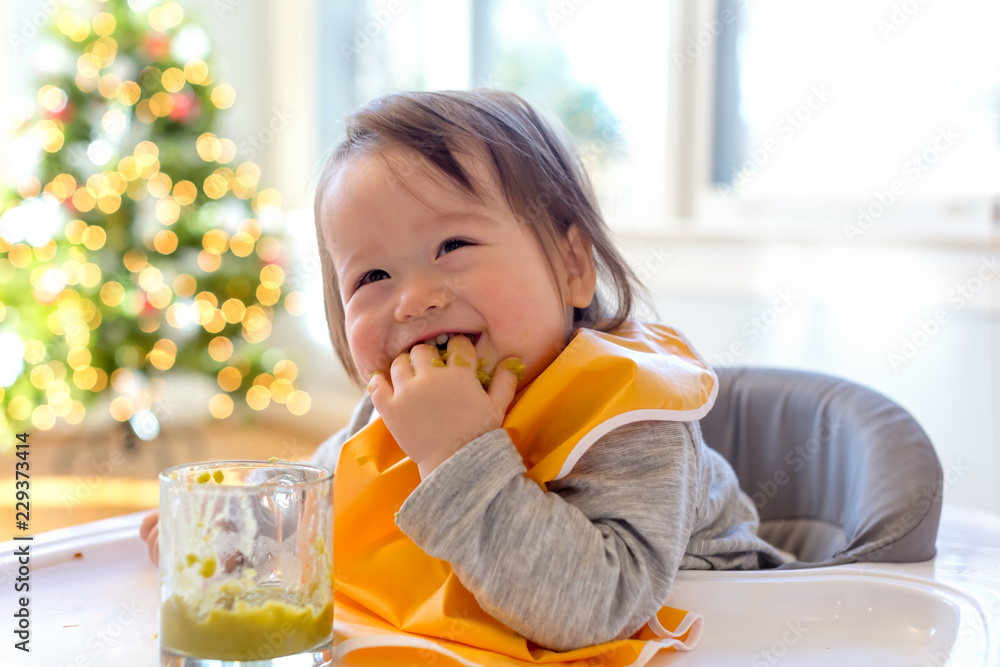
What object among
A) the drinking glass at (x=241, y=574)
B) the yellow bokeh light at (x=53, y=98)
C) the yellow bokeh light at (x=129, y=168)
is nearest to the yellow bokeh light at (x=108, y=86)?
the yellow bokeh light at (x=53, y=98)

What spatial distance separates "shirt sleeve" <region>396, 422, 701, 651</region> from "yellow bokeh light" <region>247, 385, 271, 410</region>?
3055mm

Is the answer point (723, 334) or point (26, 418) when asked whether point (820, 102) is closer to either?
point (723, 334)

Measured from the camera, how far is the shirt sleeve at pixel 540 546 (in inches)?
26.4

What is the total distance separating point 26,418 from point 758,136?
9.04 ft

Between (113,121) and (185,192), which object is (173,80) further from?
(185,192)

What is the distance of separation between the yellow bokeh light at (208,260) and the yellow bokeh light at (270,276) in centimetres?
17

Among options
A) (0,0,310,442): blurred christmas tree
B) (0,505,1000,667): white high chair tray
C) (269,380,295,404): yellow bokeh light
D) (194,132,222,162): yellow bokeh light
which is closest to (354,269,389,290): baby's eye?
(0,505,1000,667): white high chair tray

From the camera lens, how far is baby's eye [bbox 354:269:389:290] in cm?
87

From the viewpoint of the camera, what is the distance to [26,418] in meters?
3.27

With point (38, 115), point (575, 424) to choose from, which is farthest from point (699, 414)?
point (38, 115)

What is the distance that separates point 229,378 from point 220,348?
0.42ft

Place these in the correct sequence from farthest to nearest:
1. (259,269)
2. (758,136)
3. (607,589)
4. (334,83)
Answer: (334,83), (259,269), (758,136), (607,589)

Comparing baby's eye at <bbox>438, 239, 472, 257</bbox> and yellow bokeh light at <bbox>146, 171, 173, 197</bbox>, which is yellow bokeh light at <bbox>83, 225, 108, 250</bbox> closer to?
yellow bokeh light at <bbox>146, 171, 173, 197</bbox>

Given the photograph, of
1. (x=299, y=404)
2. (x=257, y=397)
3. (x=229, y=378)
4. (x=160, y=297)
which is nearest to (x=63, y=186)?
(x=160, y=297)
